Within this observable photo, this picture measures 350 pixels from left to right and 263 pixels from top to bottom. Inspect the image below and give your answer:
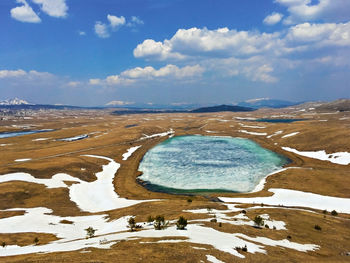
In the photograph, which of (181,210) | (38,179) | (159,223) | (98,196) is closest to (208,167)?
(98,196)

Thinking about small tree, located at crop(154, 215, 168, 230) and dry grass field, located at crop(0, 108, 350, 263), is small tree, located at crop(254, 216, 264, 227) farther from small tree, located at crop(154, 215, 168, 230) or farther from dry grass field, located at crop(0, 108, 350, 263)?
small tree, located at crop(154, 215, 168, 230)

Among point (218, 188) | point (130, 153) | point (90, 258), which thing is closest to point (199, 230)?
point (90, 258)

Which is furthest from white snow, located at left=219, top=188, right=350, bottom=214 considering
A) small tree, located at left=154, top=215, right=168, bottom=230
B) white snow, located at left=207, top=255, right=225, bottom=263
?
white snow, located at left=207, top=255, right=225, bottom=263

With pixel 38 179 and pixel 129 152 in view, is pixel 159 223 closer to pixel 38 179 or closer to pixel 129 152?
pixel 38 179

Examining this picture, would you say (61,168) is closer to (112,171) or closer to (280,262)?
(112,171)

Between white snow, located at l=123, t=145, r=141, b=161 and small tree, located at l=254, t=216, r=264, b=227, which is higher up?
small tree, located at l=254, t=216, r=264, b=227

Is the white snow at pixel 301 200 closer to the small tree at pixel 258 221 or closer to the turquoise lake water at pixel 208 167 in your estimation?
the turquoise lake water at pixel 208 167
